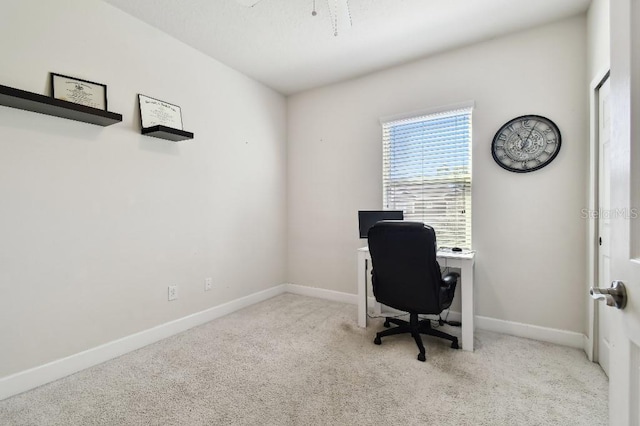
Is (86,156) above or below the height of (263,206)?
above

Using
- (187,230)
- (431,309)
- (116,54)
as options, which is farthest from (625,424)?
(116,54)

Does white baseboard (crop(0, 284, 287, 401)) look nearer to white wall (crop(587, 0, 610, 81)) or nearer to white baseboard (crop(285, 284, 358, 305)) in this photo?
white baseboard (crop(285, 284, 358, 305))

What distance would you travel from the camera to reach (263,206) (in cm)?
374

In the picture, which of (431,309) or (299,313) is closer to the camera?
(431,309)

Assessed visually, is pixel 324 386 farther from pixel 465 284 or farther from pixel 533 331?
pixel 533 331

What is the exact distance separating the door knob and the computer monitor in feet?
7.34

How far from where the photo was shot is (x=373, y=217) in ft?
10.0

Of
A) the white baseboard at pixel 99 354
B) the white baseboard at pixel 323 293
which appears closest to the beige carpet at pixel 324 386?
the white baseboard at pixel 99 354

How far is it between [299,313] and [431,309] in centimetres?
146

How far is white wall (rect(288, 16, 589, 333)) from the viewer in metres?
2.44

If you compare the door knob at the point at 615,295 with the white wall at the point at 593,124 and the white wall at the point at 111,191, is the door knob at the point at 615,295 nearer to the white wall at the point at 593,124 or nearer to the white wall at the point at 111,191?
the white wall at the point at 593,124

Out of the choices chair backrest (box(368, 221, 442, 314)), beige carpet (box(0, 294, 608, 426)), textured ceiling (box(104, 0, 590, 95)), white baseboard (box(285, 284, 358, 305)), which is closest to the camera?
beige carpet (box(0, 294, 608, 426))

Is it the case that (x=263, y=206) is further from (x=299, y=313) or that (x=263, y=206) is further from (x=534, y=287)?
(x=534, y=287)

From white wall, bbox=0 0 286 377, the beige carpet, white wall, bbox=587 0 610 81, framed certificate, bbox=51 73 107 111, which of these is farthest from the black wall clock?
framed certificate, bbox=51 73 107 111
